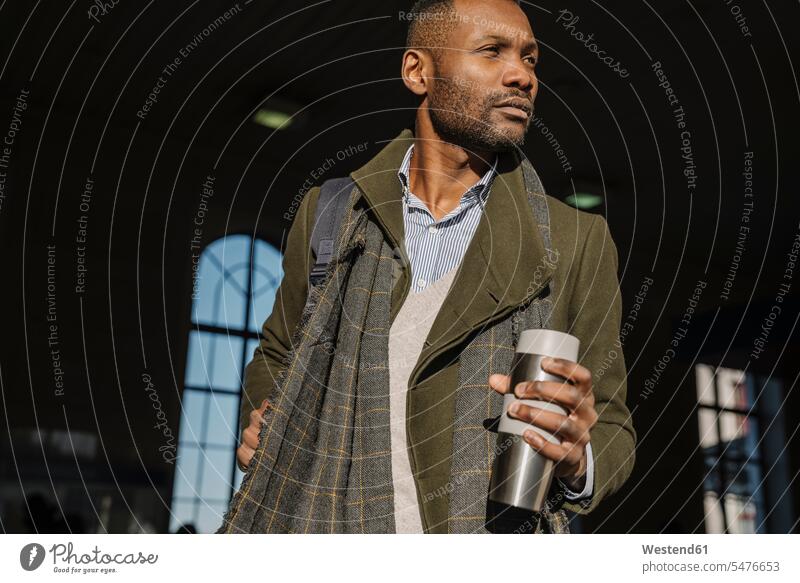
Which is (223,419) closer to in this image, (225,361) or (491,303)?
(225,361)

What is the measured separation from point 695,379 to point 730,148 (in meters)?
2.48

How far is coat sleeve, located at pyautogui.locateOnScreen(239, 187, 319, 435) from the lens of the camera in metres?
1.12

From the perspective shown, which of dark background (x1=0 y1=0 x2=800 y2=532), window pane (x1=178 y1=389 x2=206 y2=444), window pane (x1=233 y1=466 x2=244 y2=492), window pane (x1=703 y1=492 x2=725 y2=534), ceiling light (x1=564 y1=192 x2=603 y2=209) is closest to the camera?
window pane (x1=233 y1=466 x2=244 y2=492)

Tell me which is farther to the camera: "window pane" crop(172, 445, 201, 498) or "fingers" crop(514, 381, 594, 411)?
"window pane" crop(172, 445, 201, 498)

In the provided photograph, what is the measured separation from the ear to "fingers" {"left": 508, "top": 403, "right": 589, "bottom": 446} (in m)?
0.50

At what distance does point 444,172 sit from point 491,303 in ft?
0.73

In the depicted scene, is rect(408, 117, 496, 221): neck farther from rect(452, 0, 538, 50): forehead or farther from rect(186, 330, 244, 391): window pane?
rect(186, 330, 244, 391): window pane

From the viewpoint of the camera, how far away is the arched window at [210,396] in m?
3.33

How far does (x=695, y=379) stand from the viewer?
5234 millimetres

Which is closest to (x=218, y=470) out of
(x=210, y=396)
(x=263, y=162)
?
(x=210, y=396)

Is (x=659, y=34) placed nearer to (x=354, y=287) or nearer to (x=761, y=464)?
(x=354, y=287)

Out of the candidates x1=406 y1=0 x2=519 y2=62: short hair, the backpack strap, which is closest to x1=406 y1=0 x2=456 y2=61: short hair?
x1=406 y1=0 x2=519 y2=62: short hair

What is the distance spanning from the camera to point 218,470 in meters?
3.43
